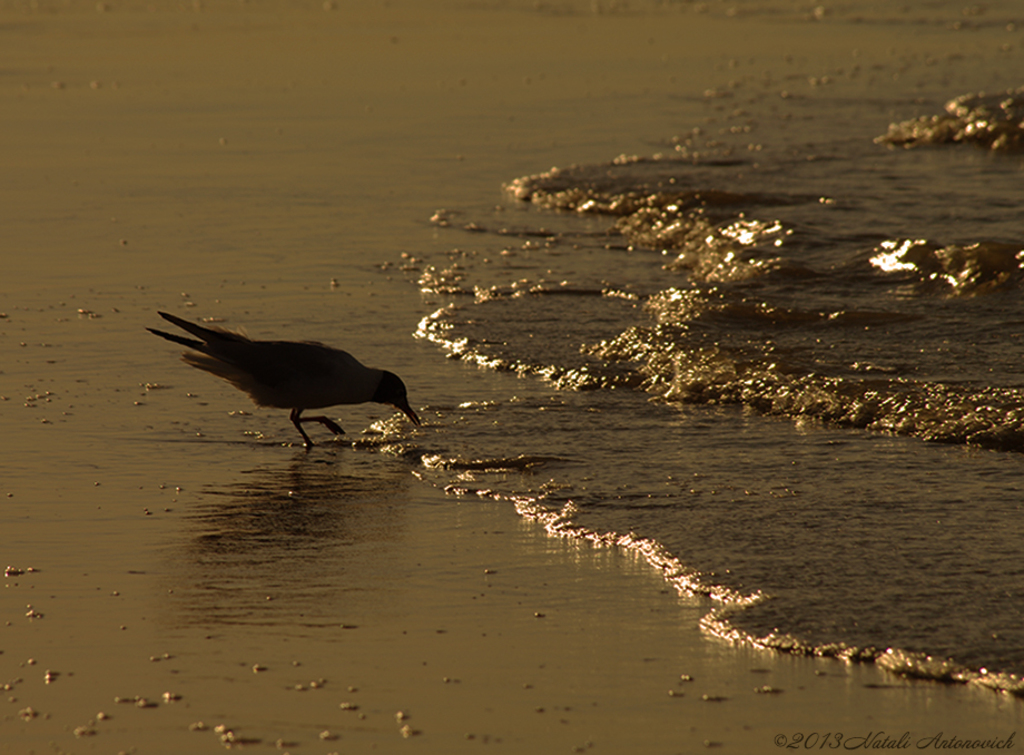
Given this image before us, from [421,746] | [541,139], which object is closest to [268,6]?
[541,139]

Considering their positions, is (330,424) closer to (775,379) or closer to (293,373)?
(293,373)

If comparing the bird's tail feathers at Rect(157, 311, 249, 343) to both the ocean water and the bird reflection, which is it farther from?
the ocean water

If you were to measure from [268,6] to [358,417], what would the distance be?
23.7 m

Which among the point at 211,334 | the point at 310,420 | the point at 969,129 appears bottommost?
the point at 310,420

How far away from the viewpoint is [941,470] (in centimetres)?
598

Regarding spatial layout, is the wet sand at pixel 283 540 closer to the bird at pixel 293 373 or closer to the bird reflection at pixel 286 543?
the bird reflection at pixel 286 543

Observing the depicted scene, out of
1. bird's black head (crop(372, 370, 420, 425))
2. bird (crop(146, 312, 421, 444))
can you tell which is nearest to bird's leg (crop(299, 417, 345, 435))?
bird (crop(146, 312, 421, 444))

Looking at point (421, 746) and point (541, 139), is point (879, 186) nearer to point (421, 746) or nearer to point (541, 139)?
point (541, 139)

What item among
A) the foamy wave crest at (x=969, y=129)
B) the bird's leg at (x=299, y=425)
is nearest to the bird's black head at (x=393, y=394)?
the bird's leg at (x=299, y=425)

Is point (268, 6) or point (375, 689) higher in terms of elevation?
point (268, 6)

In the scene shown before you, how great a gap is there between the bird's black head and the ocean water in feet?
0.83

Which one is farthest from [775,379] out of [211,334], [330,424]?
[211,334]

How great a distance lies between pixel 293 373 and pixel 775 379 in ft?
8.43

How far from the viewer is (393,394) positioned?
6.76 meters
